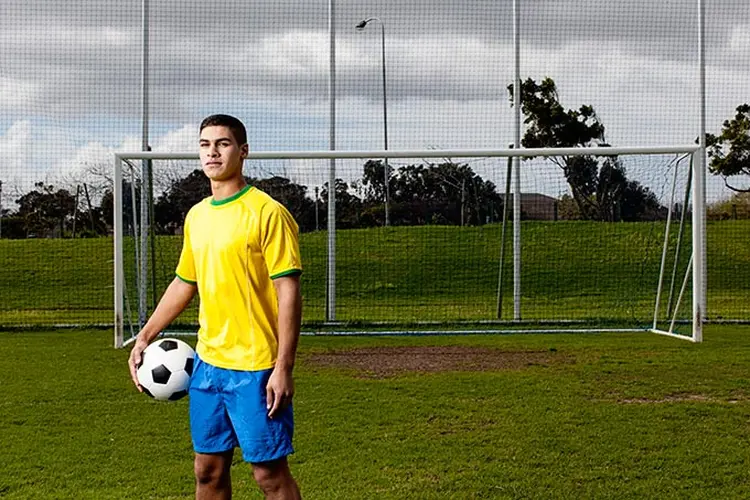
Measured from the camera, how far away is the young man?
3328 mm

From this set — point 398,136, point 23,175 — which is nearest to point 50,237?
point 23,175

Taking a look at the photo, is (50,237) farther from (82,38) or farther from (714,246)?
(714,246)

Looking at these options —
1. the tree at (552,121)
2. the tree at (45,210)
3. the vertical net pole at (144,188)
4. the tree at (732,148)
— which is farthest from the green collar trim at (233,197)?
the tree at (45,210)

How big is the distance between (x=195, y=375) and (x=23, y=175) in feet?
36.6

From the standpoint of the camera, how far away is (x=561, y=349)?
33.4 ft

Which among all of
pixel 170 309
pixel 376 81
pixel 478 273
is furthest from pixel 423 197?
pixel 170 309

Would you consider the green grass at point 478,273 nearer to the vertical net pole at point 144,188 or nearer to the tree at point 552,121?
the vertical net pole at point 144,188

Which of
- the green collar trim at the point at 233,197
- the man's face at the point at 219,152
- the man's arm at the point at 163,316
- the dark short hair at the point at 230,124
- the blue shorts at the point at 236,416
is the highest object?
the dark short hair at the point at 230,124

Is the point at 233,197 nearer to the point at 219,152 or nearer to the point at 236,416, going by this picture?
the point at 219,152

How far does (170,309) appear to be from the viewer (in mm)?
3766

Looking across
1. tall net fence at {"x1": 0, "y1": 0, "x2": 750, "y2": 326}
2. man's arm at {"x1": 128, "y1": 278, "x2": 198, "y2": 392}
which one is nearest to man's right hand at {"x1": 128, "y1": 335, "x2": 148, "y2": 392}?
man's arm at {"x1": 128, "y1": 278, "x2": 198, "y2": 392}

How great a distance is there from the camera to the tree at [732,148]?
44.4 ft

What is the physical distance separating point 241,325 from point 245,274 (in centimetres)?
17

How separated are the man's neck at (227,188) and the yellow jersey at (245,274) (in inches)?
0.9
